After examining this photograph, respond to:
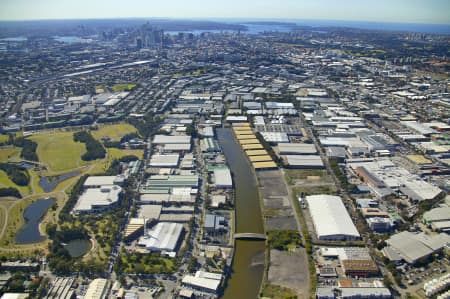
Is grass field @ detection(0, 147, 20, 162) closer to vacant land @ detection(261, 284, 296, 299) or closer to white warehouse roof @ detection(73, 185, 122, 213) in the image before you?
white warehouse roof @ detection(73, 185, 122, 213)

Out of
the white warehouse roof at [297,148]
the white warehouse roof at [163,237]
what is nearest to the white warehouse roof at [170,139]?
the white warehouse roof at [297,148]

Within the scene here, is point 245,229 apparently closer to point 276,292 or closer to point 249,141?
point 276,292

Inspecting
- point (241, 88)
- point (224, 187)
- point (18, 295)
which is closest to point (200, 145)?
point (224, 187)

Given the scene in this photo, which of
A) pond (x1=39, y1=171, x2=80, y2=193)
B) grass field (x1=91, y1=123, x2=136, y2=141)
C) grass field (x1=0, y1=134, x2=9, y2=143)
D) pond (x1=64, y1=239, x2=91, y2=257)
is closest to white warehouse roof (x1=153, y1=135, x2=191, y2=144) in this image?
grass field (x1=91, y1=123, x2=136, y2=141)

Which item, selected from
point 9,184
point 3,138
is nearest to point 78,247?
point 9,184

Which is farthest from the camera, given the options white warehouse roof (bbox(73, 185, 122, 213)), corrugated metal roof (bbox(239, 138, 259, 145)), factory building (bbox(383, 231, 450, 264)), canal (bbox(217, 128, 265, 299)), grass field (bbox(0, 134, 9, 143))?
grass field (bbox(0, 134, 9, 143))

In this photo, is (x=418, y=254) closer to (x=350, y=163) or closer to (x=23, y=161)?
(x=350, y=163)
